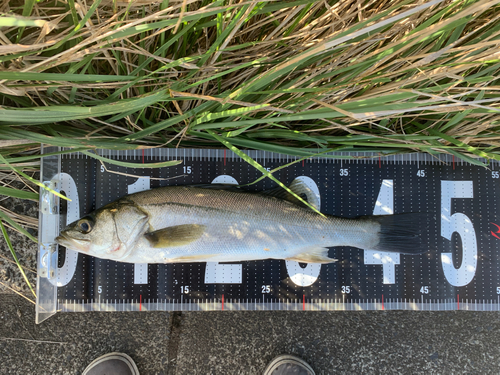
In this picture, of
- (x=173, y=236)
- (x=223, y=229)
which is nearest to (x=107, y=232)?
(x=173, y=236)

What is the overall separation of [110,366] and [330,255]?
2.04 meters

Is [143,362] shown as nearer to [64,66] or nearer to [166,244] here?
[166,244]

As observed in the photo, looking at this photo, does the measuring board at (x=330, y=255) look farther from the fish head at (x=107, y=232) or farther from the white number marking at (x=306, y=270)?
the fish head at (x=107, y=232)

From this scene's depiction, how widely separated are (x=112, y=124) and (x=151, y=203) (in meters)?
0.62

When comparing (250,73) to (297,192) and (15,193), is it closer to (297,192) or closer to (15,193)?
(297,192)

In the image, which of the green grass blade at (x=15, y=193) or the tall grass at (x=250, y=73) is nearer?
the tall grass at (x=250, y=73)

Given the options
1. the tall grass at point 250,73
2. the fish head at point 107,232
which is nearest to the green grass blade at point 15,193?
the tall grass at point 250,73

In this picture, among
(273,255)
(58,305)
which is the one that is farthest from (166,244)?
(58,305)

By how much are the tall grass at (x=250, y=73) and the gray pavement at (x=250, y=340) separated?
1241 mm

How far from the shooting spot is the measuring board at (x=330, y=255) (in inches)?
95.8

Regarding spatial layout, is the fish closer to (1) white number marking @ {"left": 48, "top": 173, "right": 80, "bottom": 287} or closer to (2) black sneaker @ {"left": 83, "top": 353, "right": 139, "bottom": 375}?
(1) white number marking @ {"left": 48, "top": 173, "right": 80, "bottom": 287}

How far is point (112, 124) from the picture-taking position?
7.11ft

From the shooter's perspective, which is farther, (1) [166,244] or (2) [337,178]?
(2) [337,178]

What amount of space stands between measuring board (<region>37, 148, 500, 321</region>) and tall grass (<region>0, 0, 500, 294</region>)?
8.8 inches
